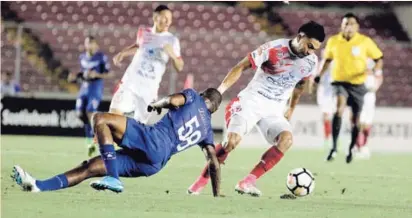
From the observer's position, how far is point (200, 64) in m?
26.1

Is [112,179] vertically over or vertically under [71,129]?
over

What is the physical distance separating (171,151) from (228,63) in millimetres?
16776

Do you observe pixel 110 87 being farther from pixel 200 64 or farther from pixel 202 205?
pixel 202 205

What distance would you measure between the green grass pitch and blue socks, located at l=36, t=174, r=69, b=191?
104 millimetres

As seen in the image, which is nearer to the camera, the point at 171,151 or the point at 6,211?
the point at 6,211

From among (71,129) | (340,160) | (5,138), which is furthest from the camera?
(71,129)

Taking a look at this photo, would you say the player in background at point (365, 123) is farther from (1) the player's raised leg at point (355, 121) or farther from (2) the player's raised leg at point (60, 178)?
(2) the player's raised leg at point (60, 178)

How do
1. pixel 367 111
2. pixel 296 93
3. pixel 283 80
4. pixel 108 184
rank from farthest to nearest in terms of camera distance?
1. pixel 367 111
2. pixel 296 93
3. pixel 283 80
4. pixel 108 184

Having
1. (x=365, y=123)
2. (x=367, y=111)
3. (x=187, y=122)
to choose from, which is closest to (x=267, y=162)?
(x=187, y=122)

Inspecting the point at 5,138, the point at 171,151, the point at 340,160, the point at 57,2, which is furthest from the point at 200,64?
the point at 171,151

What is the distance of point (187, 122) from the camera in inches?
361

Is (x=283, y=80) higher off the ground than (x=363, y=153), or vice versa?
(x=283, y=80)

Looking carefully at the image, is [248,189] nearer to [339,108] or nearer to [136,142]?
[136,142]

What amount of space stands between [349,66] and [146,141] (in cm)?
796
